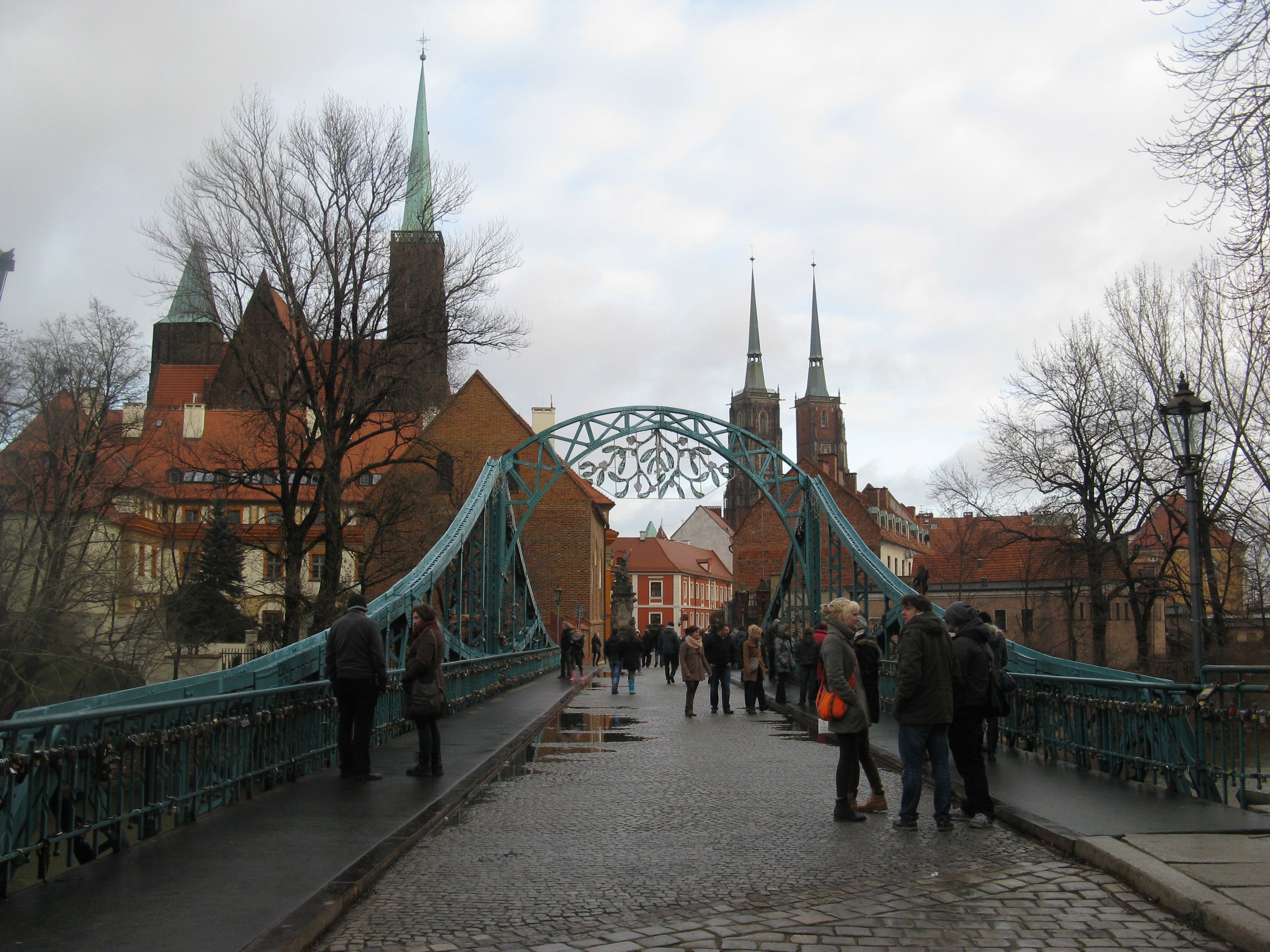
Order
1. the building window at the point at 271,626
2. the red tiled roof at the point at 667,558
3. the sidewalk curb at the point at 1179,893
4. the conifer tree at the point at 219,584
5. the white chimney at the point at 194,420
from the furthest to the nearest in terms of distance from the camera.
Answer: the red tiled roof at the point at 667,558 < the white chimney at the point at 194,420 < the conifer tree at the point at 219,584 < the building window at the point at 271,626 < the sidewalk curb at the point at 1179,893

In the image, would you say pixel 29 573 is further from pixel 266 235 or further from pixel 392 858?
pixel 392 858

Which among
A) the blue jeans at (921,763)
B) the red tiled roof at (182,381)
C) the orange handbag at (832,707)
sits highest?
the red tiled roof at (182,381)

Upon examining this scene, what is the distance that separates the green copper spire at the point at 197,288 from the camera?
75.7ft

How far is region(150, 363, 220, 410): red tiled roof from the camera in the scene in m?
66.7

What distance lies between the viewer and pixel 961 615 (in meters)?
8.66

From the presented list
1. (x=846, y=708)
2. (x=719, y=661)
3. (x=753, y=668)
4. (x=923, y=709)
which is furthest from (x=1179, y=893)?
(x=719, y=661)

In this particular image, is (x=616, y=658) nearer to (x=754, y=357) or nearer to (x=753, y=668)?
(x=753, y=668)

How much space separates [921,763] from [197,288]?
19918 millimetres

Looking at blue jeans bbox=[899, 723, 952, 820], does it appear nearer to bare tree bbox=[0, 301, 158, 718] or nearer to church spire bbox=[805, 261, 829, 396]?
bare tree bbox=[0, 301, 158, 718]

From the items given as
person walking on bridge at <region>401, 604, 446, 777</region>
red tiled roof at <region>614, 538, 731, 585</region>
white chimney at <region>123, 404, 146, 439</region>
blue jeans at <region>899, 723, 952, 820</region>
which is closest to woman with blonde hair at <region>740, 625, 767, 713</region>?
person walking on bridge at <region>401, 604, 446, 777</region>

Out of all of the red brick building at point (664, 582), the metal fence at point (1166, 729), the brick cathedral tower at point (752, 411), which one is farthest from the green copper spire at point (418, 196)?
the brick cathedral tower at point (752, 411)

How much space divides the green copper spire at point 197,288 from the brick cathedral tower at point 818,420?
4209 inches

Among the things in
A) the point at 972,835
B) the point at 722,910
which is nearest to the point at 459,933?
the point at 722,910

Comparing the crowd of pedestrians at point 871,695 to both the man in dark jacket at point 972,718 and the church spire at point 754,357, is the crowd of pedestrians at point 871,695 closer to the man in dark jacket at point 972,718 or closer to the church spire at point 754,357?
the man in dark jacket at point 972,718
